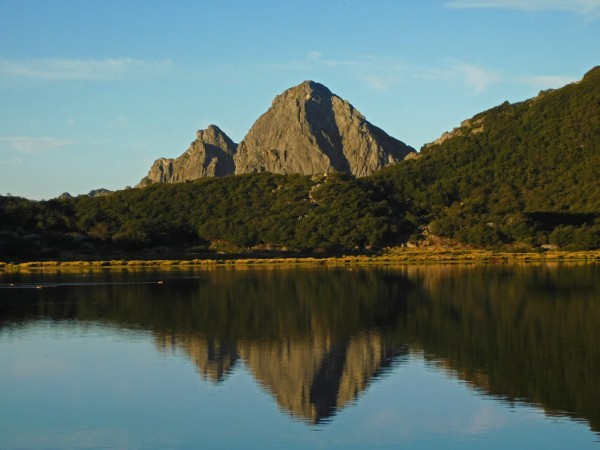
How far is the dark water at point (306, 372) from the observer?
23.0 meters

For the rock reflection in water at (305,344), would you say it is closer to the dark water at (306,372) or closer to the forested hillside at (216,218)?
the dark water at (306,372)

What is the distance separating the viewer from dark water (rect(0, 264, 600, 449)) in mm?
23000

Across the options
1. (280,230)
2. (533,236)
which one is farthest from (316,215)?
(533,236)

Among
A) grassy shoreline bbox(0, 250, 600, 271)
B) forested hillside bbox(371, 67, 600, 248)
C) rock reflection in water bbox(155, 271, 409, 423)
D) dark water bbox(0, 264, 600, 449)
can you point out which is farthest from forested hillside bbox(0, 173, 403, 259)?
dark water bbox(0, 264, 600, 449)

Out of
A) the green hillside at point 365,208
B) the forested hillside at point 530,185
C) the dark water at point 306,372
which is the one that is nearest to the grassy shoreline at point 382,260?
the forested hillside at point 530,185

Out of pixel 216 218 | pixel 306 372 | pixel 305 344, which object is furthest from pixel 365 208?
pixel 306 372

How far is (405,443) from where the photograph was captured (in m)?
21.8

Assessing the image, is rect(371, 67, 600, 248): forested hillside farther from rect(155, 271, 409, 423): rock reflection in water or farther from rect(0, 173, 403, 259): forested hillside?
rect(155, 271, 409, 423): rock reflection in water

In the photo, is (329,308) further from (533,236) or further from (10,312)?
(533,236)

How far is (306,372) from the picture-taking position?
31312 mm

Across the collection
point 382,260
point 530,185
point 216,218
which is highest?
point 530,185

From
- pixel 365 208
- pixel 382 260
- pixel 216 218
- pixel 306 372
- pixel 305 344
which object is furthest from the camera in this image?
pixel 216 218

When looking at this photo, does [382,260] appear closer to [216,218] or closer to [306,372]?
[216,218]

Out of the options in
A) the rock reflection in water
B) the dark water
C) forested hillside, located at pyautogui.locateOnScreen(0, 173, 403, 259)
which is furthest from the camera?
forested hillside, located at pyautogui.locateOnScreen(0, 173, 403, 259)
